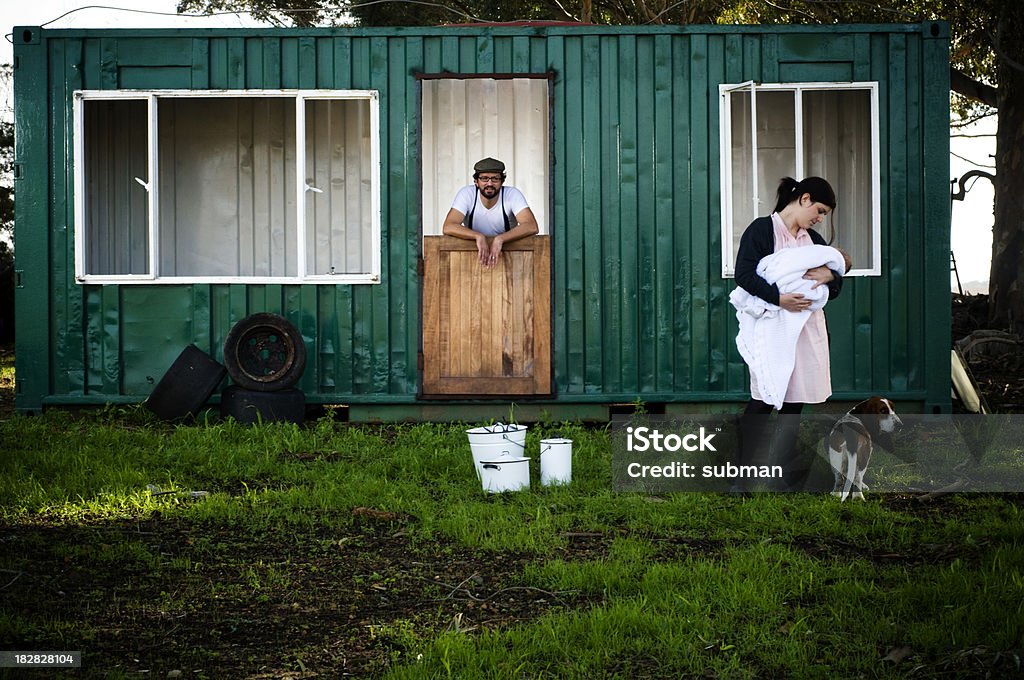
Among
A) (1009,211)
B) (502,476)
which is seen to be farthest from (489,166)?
(1009,211)

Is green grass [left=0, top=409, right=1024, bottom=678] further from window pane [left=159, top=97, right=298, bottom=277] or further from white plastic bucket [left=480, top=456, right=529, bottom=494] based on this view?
window pane [left=159, top=97, right=298, bottom=277]

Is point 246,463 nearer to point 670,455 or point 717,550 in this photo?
point 670,455

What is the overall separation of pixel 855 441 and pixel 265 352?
4.34 metres

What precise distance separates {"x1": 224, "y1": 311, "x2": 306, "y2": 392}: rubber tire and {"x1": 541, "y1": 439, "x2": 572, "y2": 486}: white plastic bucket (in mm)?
2617

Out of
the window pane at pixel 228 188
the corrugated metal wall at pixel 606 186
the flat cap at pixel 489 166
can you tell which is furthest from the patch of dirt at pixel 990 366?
the window pane at pixel 228 188

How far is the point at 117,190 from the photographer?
10125 mm

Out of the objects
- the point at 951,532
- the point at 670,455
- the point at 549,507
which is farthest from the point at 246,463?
the point at 951,532

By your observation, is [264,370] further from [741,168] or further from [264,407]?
[741,168]

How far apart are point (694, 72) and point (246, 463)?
4.22 meters

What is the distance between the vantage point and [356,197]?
1038 centimetres

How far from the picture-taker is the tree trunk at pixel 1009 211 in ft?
41.8

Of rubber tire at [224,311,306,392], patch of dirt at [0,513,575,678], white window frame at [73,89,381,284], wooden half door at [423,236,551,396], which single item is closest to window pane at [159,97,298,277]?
white window frame at [73,89,381,284]

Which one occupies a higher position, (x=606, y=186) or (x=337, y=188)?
(x=337, y=188)

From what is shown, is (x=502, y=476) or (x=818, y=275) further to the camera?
(x=502, y=476)
